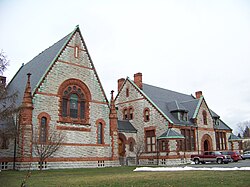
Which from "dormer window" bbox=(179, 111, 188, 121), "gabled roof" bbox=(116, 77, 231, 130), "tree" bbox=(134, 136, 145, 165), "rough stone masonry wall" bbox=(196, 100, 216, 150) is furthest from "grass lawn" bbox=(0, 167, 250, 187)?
"rough stone masonry wall" bbox=(196, 100, 216, 150)

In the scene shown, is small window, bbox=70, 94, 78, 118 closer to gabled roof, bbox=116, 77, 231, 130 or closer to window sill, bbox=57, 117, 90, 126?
window sill, bbox=57, 117, 90, 126

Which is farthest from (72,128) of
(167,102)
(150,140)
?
(167,102)

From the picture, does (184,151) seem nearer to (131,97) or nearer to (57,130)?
(131,97)

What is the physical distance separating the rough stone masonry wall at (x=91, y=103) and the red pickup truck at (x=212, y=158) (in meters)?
11.1

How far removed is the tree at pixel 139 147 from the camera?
37634 millimetres

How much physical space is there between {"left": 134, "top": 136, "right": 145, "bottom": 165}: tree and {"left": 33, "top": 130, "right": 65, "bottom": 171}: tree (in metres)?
13.3

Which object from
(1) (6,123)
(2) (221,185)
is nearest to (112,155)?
(1) (6,123)

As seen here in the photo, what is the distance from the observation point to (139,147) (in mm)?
38344

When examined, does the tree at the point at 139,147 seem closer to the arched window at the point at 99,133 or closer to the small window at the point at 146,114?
the small window at the point at 146,114

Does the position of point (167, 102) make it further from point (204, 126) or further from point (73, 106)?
point (73, 106)

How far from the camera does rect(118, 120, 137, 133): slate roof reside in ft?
129

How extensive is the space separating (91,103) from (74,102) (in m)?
2.05

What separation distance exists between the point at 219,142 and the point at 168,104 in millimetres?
11450

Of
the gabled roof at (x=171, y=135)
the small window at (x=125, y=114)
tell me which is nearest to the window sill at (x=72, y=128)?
the gabled roof at (x=171, y=135)
